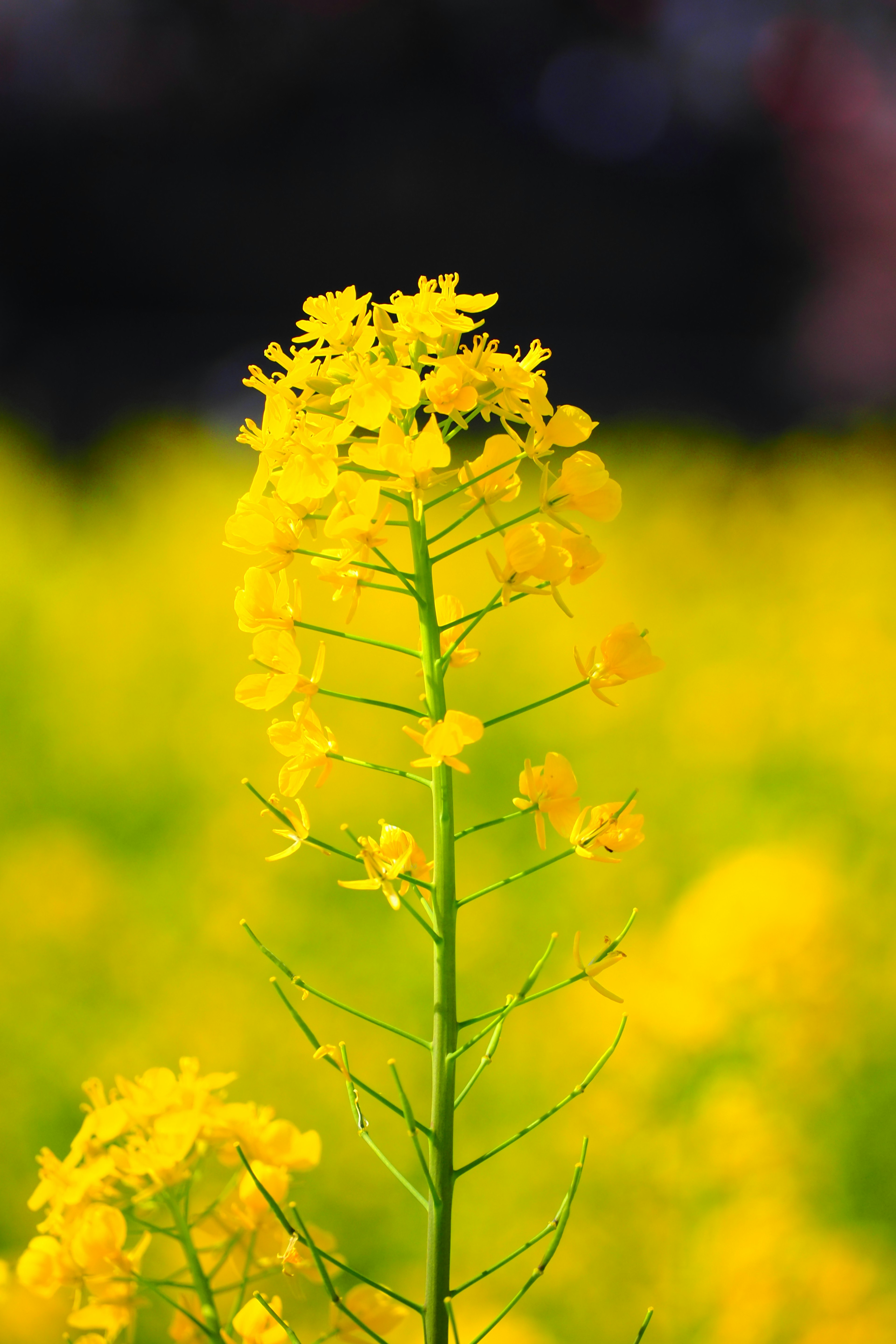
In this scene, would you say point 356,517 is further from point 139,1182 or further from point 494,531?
point 139,1182

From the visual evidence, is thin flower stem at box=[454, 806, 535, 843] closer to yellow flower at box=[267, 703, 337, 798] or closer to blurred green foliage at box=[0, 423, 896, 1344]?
yellow flower at box=[267, 703, 337, 798]

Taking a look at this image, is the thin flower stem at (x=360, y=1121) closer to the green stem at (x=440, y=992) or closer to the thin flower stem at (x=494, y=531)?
the green stem at (x=440, y=992)

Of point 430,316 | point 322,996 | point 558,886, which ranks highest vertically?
point 558,886

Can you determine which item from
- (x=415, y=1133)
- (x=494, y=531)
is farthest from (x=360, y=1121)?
(x=494, y=531)

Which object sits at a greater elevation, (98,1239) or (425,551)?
(425,551)

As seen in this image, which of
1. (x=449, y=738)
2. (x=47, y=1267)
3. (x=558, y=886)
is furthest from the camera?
(x=558, y=886)

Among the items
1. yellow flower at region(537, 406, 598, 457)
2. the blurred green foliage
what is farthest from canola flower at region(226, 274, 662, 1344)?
the blurred green foliage

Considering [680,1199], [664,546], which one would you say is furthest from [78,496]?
[680,1199]

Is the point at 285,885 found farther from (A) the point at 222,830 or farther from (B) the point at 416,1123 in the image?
(B) the point at 416,1123

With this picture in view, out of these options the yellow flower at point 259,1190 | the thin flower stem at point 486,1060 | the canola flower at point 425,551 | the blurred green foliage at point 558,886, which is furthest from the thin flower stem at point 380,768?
the blurred green foliage at point 558,886
